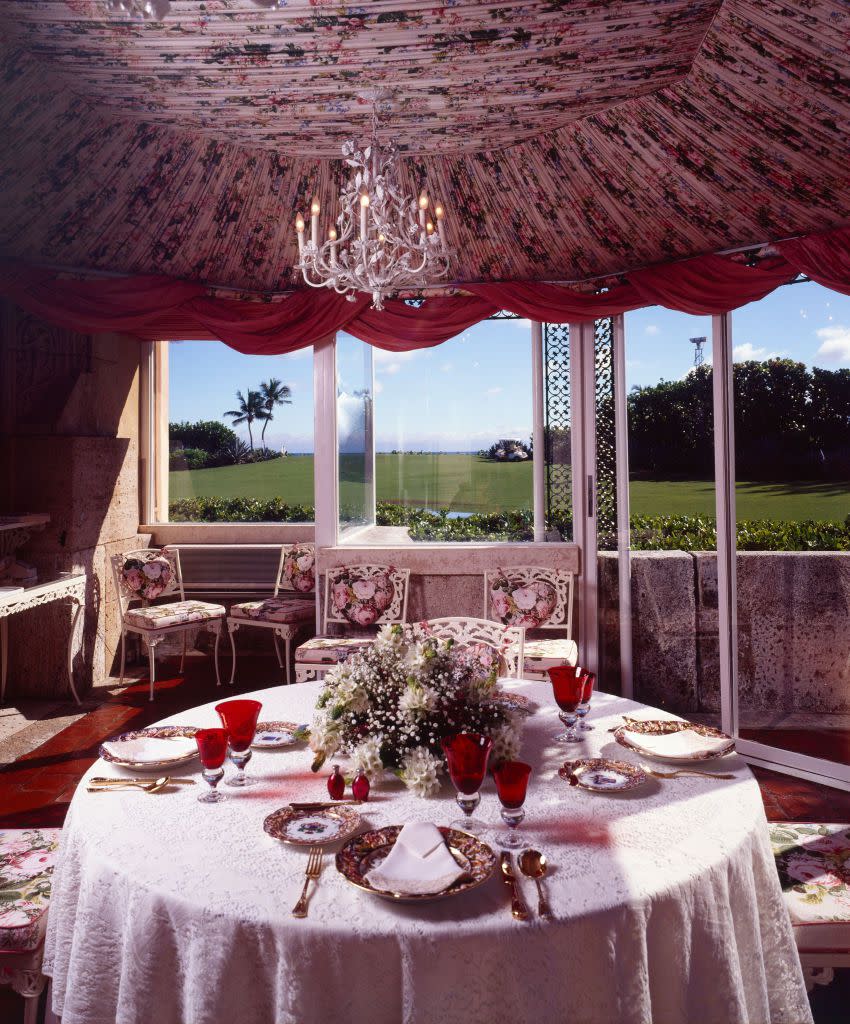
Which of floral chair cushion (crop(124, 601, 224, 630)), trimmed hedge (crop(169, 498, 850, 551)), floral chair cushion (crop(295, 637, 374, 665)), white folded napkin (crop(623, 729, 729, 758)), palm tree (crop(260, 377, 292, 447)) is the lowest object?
floral chair cushion (crop(295, 637, 374, 665))

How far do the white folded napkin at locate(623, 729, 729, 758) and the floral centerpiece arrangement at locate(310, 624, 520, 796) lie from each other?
347 mm

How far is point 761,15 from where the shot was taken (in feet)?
8.57

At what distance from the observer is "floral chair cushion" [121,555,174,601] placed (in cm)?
520

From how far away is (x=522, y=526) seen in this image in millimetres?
4844

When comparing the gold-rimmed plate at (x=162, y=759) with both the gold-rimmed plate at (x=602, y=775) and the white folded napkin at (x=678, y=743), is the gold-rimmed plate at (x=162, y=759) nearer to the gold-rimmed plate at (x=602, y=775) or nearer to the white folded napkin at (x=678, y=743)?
the gold-rimmed plate at (x=602, y=775)

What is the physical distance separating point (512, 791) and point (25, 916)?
1.14 metres

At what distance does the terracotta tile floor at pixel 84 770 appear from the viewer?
6.94 ft

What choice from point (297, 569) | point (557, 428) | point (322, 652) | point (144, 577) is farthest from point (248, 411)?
point (322, 652)

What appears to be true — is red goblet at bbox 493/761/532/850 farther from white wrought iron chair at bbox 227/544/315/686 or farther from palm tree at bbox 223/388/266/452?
palm tree at bbox 223/388/266/452

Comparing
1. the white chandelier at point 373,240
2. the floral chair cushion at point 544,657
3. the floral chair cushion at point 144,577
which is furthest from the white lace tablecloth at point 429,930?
the floral chair cushion at point 144,577

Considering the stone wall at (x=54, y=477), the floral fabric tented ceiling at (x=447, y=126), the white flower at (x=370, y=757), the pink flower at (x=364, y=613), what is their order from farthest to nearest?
the stone wall at (x=54, y=477) < the pink flower at (x=364, y=613) < the floral fabric tented ceiling at (x=447, y=126) < the white flower at (x=370, y=757)

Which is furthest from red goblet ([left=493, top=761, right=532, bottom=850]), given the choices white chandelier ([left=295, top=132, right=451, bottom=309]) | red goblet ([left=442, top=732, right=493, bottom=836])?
white chandelier ([left=295, top=132, right=451, bottom=309])

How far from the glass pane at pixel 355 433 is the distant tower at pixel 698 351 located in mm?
2014

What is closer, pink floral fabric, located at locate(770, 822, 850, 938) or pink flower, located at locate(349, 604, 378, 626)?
pink floral fabric, located at locate(770, 822, 850, 938)
